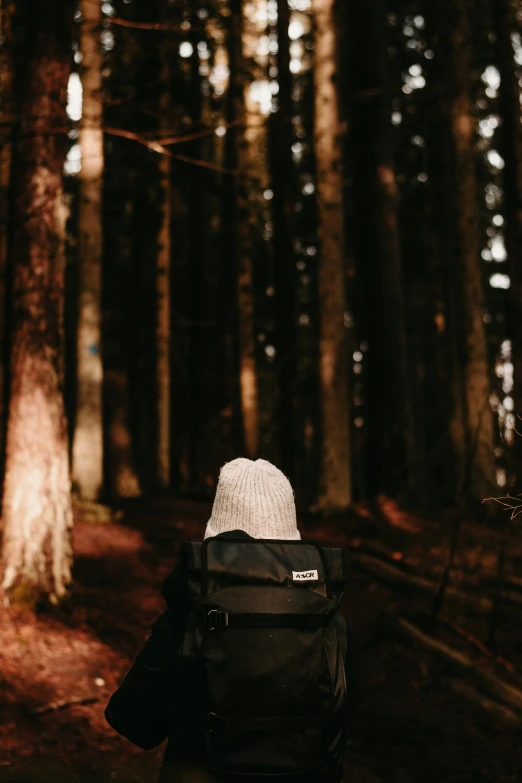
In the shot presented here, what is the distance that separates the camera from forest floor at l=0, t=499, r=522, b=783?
5992mm

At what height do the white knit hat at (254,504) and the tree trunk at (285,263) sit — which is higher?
the tree trunk at (285,263)

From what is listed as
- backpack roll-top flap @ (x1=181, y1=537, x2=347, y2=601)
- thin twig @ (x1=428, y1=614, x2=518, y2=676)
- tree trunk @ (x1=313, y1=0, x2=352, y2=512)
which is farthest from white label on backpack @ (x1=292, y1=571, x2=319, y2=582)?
tree trunk @ (x1=313, y1=0, x2=352, y2=512)

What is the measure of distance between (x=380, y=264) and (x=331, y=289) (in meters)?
2.25

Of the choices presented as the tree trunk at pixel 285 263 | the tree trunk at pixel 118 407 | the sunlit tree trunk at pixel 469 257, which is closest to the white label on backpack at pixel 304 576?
the sunlit tree trunk at pixel 469 257

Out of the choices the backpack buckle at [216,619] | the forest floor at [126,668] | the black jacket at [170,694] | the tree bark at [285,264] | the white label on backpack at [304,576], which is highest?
the tree bark at [285,264]

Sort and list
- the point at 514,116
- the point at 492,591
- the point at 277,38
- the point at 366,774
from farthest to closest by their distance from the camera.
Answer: the point at 277,38 → the point at 514,116 → the point at 492,591 → the point at 366,774

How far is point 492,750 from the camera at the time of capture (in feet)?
20.1

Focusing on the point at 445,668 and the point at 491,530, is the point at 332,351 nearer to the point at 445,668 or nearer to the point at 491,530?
the point at 491,530

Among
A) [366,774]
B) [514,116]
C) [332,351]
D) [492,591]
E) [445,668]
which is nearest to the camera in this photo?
[366,774]

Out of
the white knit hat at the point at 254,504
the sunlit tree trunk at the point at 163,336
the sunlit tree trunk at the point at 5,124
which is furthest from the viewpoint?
the sunlit tree trunk at the point at 163,336

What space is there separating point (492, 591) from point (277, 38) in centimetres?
1460

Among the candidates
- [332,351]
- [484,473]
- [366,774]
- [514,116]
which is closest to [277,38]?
[514,116]

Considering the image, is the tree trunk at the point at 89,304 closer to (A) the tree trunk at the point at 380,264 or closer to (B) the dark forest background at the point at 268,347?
(B) the dark forest background at the point at 268,347

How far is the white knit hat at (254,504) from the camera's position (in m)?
2.76
